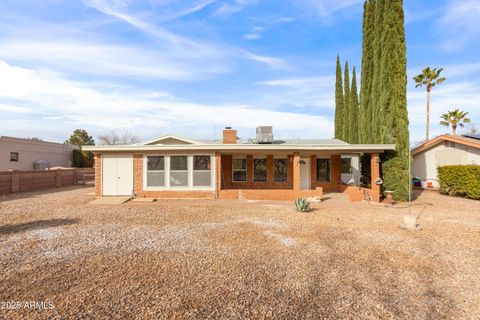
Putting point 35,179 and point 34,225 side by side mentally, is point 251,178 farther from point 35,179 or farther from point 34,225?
point 35,179

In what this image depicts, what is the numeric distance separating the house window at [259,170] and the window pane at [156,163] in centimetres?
619

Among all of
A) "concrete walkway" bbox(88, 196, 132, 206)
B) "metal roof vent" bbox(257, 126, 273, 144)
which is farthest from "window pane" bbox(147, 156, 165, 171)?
"metal roof vent" bbox(257, 126, 273, 144)

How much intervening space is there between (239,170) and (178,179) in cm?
466

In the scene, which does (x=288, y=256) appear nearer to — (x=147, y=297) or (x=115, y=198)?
(x=147, y=297)

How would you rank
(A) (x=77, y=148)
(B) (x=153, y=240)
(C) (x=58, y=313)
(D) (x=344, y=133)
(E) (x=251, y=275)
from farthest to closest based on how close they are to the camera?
(A) (x=77, y=148), (D) (x=344, y=133), (B) (x=153, y=240), (E) (x=251, y=275), (C) (x=58, y=313)

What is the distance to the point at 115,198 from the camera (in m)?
14.0

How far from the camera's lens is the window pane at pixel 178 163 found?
1469 cm

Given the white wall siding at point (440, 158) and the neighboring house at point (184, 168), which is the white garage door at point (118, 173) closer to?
the neighboring house at point (184, 168)

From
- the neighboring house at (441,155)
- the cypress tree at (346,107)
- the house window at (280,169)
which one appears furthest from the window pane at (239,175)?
the cypress tree at (346,107)

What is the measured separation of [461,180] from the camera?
14969 mm

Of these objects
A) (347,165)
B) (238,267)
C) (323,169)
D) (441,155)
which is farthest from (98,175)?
(441,155)

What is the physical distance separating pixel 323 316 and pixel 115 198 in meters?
13.1

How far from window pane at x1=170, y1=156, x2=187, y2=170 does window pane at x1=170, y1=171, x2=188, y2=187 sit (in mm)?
301

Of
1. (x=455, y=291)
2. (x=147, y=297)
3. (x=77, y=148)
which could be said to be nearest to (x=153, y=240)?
(x=147, y=297)
